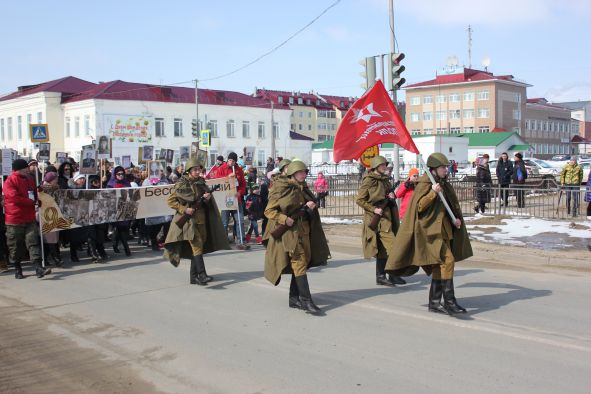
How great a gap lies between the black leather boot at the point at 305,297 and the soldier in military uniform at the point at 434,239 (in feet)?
3.25

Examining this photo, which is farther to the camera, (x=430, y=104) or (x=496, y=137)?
(x=430, y=104)

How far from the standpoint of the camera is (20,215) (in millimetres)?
9523

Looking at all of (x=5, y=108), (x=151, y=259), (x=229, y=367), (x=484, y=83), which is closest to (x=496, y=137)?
(x=484, y=83)

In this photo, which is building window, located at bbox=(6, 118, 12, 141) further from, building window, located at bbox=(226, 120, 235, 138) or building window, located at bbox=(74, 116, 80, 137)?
building window, located at bbox=(226, 120, 235, 138)

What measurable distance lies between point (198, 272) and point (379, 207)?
111 inches

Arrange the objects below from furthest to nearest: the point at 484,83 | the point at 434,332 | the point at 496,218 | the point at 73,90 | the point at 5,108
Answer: the point at 484,83, the point at 5,108, the point at 73,90, the point at 496,218, the point at 434,332

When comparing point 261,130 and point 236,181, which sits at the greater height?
point 261,130

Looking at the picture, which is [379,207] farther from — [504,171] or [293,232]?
[504,171]

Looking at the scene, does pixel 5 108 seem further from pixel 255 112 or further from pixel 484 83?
pixel 484 83

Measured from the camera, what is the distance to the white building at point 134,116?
56.8 meters

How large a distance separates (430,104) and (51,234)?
90.0 metres

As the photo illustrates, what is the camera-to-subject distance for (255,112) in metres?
67.8

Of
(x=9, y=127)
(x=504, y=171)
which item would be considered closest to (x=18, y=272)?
(x=504, y=171)

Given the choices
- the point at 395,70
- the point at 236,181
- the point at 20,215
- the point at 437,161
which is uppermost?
the point at 395,70
